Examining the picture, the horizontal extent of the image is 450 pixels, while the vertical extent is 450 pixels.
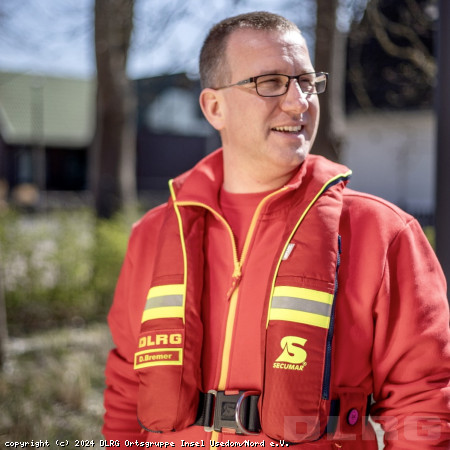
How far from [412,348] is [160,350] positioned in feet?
2.47

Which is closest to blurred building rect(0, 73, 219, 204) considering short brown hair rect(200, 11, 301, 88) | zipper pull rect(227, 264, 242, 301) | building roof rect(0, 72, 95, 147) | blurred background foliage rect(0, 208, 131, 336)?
building roof rect(0, 72, 95, 147)

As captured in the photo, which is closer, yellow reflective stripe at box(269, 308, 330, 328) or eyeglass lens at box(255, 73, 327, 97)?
yellow reflective stripe at box(269, 308, 330, 328)

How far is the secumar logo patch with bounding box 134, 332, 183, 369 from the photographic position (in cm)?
197

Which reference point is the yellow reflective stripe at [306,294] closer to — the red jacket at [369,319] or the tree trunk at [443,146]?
the red jacket at [369,319]

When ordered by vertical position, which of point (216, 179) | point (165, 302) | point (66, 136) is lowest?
point (66, 136)

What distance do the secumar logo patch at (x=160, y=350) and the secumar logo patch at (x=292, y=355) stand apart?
334mm

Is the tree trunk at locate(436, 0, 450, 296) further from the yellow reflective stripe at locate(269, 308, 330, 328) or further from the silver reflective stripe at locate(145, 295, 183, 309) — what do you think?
the silver reflective stripe at locate(145, 295, 183, 309)

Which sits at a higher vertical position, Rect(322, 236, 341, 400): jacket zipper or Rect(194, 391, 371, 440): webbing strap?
Rect(322, 236, 341, 400): jacket zipper

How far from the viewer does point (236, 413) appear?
1866mm

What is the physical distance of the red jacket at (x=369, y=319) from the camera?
69.8 inches

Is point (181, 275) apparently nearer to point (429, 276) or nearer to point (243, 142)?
point (243, 142)

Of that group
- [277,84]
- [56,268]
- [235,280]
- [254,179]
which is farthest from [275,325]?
[56,268]

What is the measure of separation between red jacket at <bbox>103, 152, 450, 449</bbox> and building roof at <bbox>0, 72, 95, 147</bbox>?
102 feet

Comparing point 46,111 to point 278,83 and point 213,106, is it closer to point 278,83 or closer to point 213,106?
point 213,106
